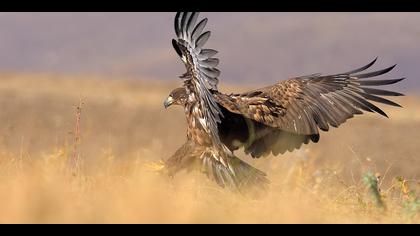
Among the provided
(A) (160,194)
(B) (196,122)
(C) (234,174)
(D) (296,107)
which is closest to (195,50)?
(B) (196,122)

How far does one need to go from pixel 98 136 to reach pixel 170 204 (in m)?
15.6

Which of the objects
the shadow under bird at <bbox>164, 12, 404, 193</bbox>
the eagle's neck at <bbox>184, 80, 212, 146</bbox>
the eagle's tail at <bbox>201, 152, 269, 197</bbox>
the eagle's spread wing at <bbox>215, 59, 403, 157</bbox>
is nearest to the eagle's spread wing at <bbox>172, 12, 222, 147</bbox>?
the shadow under bird at <bbox>164, 12, 404, 193</bbox>

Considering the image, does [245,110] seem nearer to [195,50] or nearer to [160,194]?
[195,50]

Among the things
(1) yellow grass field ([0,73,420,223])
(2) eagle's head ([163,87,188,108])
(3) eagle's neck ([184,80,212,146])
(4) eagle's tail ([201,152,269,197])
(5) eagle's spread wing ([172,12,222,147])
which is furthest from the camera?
(2) eagle's head ([163,87,188,108])

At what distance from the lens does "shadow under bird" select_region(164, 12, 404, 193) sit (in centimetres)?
798

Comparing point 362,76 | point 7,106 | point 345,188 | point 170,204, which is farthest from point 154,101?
point 170,204

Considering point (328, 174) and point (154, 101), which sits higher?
point (154, 101)

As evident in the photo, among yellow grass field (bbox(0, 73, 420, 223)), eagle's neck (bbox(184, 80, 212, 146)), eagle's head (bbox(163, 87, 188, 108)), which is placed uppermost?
eagle's head (bbox(163, 87, 188, 108))

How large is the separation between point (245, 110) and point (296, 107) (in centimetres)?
54

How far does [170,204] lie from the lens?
18.8ft

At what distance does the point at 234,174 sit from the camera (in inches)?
335

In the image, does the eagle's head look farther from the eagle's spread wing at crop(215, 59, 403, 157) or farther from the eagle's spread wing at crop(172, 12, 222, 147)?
the eagle's spread wing at crop(172, 12, 222, 147)
